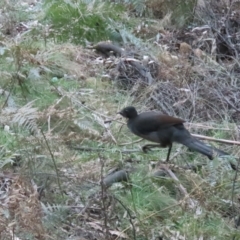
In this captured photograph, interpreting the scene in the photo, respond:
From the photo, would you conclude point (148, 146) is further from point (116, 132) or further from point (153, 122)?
point (116, 132)

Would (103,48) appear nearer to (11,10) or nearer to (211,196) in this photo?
(11,10)

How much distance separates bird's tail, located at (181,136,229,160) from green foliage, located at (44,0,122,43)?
11.8 ft

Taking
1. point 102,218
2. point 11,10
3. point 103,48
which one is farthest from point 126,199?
point 11,10

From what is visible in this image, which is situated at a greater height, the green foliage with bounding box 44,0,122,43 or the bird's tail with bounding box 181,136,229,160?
the bird's tail with bounding box 181,136,229,160

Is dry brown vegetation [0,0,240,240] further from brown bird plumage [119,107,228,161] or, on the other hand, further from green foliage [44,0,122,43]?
green foliage [44,0,122,43]

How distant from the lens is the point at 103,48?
8.43 m

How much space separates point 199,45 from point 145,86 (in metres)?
1.52

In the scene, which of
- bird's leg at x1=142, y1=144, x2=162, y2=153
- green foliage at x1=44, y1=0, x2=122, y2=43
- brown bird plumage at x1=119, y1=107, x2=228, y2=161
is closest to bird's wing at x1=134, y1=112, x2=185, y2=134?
brown bird plumage at x1=119, y1=107, x2=228, y2=161

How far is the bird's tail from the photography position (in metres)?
4.99

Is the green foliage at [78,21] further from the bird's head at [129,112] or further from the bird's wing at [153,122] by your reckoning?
the bird's wing at [153,122]

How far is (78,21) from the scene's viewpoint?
28.5 feet

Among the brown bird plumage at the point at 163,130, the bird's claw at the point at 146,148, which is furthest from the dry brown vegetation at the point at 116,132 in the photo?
the brown bird plumage at the point at 163,130

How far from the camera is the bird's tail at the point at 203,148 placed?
4995mm

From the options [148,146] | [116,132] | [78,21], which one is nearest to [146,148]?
[148,146]
